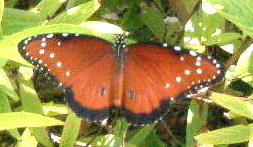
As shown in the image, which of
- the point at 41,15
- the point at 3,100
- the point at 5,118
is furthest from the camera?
the point at 41,15

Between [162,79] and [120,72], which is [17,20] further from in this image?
[162,79]

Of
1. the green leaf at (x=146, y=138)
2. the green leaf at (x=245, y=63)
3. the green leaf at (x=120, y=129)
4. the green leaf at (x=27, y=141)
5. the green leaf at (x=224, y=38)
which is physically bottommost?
the green leaf at (x=146, y=138)

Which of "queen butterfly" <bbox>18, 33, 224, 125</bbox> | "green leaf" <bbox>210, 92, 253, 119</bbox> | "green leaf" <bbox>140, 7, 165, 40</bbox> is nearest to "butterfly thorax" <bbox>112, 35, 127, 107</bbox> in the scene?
"queen butterfly" <bbox>18, 33, 224, 125</bbox>

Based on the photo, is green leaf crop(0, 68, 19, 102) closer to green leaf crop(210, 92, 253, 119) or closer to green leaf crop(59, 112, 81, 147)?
green leaf crop(59, 112, 81, 147)

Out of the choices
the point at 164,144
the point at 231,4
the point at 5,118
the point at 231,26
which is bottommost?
the point at 164,144

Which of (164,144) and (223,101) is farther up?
(223,101)

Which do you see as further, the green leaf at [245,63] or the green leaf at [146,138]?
the green leaf at [146,138]

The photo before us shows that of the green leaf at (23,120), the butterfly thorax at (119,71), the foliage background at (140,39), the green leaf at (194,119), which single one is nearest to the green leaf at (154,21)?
the foliage background at (140,39)

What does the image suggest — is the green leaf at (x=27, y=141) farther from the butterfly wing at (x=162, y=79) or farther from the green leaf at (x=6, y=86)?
the butterfly wing at (x=162, y=79)

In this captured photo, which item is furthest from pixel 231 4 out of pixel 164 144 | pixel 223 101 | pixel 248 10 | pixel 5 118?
pixel 164 144

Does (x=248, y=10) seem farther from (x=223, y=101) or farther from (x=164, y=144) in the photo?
(x=164, y=144)
